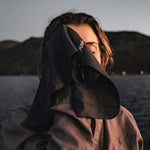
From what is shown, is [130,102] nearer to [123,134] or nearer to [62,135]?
[123,134]

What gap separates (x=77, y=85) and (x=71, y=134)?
0.38 meters

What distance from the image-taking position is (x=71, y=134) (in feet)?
3.98

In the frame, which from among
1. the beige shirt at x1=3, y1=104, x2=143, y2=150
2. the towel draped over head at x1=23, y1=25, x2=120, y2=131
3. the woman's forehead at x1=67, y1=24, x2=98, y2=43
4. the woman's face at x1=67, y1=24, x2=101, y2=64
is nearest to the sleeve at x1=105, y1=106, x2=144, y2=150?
the beige shirt at x1=3, y1=104, x2=143, y2=150

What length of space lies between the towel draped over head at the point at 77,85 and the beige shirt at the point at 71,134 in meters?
0.07

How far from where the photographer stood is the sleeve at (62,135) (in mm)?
1202

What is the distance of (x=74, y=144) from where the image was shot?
1.21m

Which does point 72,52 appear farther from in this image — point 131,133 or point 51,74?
point 131,133

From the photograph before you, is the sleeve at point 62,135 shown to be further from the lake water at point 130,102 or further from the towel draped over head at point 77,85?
the lake water at point 130,102

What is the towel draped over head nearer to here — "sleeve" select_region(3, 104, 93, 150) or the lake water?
"sleeve" select_region(3, 104, 93, 150)

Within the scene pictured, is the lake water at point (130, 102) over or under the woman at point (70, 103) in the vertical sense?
under

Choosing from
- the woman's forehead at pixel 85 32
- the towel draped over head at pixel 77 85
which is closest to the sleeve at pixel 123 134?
the towel draped over head at pixel 77 85

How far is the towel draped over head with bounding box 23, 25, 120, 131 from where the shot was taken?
1.29 metres

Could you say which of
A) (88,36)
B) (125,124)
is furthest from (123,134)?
(88,36)

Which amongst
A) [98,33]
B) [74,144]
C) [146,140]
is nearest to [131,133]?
[74,144]
